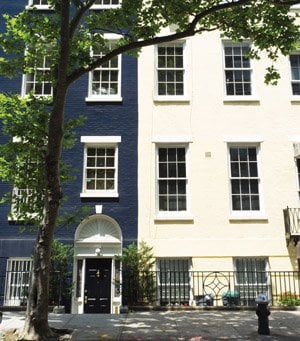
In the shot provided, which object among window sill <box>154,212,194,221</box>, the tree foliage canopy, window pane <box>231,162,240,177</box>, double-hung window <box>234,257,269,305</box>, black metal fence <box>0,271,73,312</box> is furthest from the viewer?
window pane <box>231,162,240,177</box>

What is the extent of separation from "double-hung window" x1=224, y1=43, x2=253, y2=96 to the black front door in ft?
27.9

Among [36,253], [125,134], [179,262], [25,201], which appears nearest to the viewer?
[36,253]

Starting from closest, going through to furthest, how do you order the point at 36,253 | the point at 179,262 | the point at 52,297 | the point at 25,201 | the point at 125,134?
the point at 36,253
the point at 25,201
the point at 52,297
the point at 179,262
the point at 125,134

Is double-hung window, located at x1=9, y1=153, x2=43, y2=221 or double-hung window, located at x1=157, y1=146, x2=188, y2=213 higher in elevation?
double-hung window, located at x1=157, y1=146, x2=188, y2=213

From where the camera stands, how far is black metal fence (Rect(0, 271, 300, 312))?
49.8 ft

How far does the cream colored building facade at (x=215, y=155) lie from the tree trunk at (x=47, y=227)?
21.8 feet

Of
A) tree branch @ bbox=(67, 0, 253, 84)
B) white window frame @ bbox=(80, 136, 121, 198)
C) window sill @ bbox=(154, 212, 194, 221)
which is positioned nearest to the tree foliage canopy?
tree branch @ bbox=(67, 0, 253, 84)

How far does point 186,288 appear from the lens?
620 inches

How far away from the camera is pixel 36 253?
9.91 meters

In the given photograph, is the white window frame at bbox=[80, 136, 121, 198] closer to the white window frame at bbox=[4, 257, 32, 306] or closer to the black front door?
the black front door

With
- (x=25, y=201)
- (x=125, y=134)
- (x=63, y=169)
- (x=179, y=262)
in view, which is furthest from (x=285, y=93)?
(x=25, y=201)

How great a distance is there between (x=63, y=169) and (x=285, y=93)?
9.75m

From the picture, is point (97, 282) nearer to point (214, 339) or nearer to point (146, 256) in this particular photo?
point (146, 256)

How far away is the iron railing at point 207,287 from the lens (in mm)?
15250
